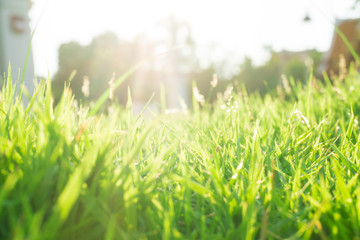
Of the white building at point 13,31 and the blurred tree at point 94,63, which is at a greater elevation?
the white building at point 13,31

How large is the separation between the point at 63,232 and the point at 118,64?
21483 millimetres

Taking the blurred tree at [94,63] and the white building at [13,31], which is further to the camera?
the blurred tree at [94,63]

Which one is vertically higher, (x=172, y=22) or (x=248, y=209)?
(x=172, y=22)

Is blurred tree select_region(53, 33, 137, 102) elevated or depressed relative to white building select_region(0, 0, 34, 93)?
depressed

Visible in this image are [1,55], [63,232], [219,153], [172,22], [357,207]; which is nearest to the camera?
[63,232]

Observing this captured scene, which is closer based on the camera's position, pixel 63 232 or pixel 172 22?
pixel 63 232

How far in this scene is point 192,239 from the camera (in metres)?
0.83

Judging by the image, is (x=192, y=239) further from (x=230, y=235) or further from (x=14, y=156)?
(x=14, y=156)

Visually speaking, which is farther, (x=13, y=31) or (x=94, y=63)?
(x=94, y=63)

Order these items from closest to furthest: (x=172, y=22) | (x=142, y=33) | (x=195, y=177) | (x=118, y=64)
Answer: (x=195, y=177), (x=118, y=64), (x=142, y=33), (x=172, y=22)

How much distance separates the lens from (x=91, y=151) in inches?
29.5

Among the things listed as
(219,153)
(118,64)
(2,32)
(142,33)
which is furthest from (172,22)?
(219,153)

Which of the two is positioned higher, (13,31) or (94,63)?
(13,31)

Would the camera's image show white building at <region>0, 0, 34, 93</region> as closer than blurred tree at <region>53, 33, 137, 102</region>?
Yes
